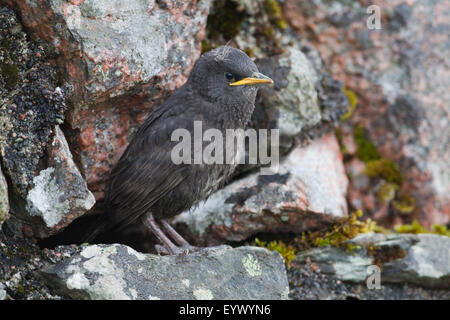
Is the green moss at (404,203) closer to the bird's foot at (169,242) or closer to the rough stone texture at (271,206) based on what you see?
the rough stone texture at (271,206)

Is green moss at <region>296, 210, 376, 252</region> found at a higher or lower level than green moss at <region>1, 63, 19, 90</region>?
lower

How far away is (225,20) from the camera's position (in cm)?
704

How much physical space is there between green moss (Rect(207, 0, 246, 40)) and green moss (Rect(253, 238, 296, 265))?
8.79ft

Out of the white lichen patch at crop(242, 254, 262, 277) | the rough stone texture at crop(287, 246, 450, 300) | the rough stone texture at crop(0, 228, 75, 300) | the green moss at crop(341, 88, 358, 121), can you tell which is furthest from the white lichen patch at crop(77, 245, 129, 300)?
the green moss at crop(341, 88, 358, 121)

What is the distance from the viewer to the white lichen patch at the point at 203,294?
4.76 m

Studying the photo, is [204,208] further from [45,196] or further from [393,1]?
[393,1]

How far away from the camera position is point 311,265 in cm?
609

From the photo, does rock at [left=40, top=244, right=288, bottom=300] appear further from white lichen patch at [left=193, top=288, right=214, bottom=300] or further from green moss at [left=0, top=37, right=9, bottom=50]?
green moss at [left=0, top=37, right=9, bottom=50]

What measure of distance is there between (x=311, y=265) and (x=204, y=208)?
138 cm

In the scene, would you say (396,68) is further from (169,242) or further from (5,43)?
(5,43)

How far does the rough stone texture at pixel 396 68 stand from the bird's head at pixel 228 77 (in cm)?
260

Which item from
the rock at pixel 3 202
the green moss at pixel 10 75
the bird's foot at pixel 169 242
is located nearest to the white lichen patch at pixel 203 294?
the bird's foot at pixel 169 242

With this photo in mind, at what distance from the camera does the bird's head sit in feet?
17.5

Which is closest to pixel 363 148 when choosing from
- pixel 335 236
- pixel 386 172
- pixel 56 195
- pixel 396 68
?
pixel 386 172
